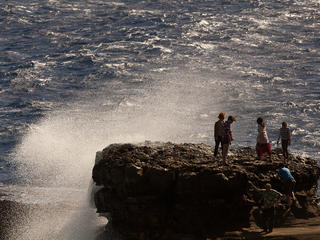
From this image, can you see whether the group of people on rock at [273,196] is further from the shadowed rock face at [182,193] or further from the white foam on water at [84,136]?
the white foam on water at [84,136]

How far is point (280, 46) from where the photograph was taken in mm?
88750

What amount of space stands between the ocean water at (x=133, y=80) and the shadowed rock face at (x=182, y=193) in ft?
19.2

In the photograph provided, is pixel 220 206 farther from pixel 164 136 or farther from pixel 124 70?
pixel 124 70

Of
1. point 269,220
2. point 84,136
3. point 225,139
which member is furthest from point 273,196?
point 84,136

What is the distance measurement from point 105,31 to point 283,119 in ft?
136

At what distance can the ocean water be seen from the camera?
5662cm

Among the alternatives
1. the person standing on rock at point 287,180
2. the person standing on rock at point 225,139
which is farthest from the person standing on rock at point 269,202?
the person standing on rock at point 225,139

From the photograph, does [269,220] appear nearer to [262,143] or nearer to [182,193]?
[182,193]

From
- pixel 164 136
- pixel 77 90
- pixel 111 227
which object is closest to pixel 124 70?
pixel 77 90

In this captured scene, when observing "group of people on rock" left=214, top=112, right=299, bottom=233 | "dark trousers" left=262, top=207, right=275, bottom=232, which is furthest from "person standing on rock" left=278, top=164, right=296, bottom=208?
"dark trousers" left=262, top=207, right=275, bottom=232

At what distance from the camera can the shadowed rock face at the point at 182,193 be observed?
29.7 m

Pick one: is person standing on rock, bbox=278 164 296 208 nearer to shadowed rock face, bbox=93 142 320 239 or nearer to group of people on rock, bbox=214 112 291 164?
shadowed rock face, bbox=93 142 320 239

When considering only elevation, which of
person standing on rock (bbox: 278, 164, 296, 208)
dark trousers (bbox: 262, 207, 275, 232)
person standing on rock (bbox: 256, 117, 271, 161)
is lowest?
dark trousers (bbox: 262, 207, 275, 232)

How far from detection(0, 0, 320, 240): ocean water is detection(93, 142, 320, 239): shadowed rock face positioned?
230 inches
